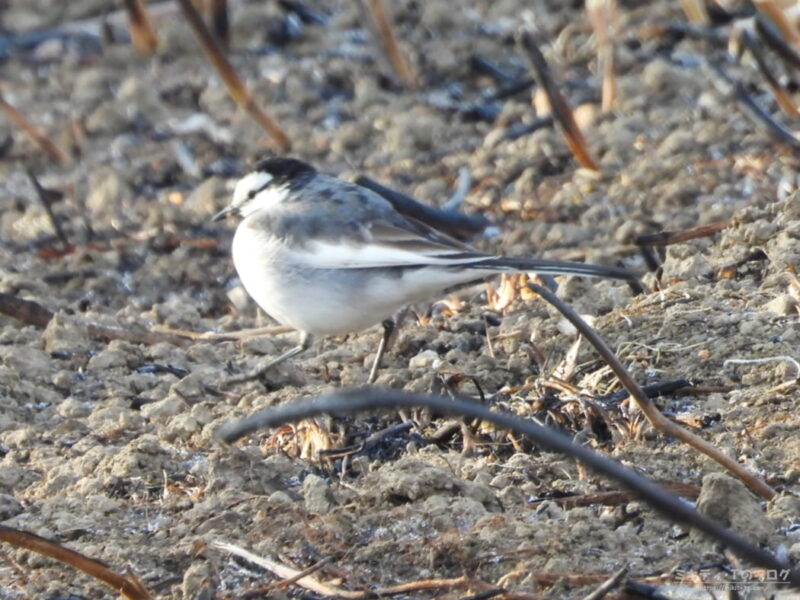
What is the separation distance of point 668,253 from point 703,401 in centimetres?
160

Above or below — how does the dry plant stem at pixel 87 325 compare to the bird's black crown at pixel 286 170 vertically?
below

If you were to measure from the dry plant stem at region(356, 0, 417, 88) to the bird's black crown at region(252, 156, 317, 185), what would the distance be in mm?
2850

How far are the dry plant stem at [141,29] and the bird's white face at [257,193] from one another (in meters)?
3.54

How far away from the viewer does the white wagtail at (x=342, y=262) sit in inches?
232

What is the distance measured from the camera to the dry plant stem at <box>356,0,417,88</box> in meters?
9.41

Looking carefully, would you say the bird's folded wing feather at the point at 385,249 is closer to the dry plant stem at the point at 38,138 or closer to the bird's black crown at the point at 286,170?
the bird's black crown at the point at 286,170

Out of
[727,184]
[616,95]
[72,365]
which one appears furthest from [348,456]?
[616,95]

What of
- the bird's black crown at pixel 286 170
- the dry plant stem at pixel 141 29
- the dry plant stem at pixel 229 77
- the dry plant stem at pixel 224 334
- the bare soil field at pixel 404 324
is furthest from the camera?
the dry plant stem at pixel 141 29

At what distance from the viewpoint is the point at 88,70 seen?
34.1 ft

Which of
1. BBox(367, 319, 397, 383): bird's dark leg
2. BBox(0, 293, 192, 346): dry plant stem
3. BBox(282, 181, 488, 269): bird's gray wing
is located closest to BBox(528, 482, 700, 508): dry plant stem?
BBox(367, 319, 397, 383): bird's dark leg

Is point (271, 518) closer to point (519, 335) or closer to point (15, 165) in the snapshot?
point (519, 335)

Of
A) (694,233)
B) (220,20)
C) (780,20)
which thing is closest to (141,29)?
(220,20)

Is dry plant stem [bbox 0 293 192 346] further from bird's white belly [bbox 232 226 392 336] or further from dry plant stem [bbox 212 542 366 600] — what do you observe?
dry plant stem [bbox 212 542 366 600]

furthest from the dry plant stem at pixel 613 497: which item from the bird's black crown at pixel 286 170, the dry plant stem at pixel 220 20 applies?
the dry plant stem at pixel 220 20
